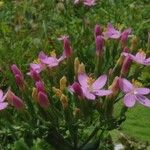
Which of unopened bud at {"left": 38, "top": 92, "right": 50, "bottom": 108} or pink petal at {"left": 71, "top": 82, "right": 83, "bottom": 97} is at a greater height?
pink petal at {"left": 71, "top": 82, "right": 83, "bottom": 97}

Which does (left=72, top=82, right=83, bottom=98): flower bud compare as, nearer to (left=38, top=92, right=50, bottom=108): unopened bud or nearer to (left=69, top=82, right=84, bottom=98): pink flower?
(left=69, top=82, right=84, bottom=98): pink flower

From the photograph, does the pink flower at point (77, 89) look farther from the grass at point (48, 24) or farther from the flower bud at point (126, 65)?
the grass at point (48, 24)

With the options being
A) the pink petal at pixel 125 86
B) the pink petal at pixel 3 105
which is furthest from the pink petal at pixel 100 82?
the pink petal at pixel 3 105

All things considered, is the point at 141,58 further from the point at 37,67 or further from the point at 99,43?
the point at 37,67

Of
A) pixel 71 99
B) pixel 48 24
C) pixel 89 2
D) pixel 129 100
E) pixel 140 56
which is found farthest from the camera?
pixel 48 24

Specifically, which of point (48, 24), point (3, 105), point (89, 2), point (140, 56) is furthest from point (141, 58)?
point (48, 24)

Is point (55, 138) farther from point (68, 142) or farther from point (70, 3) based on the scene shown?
point (70, 3)

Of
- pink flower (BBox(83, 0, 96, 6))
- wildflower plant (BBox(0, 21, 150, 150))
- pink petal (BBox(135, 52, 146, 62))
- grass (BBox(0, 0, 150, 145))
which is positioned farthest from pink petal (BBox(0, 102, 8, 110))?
pink flower (BBox(83, 0, 96, 6))

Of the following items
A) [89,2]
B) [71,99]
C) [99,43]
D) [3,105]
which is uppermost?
[99,43]
